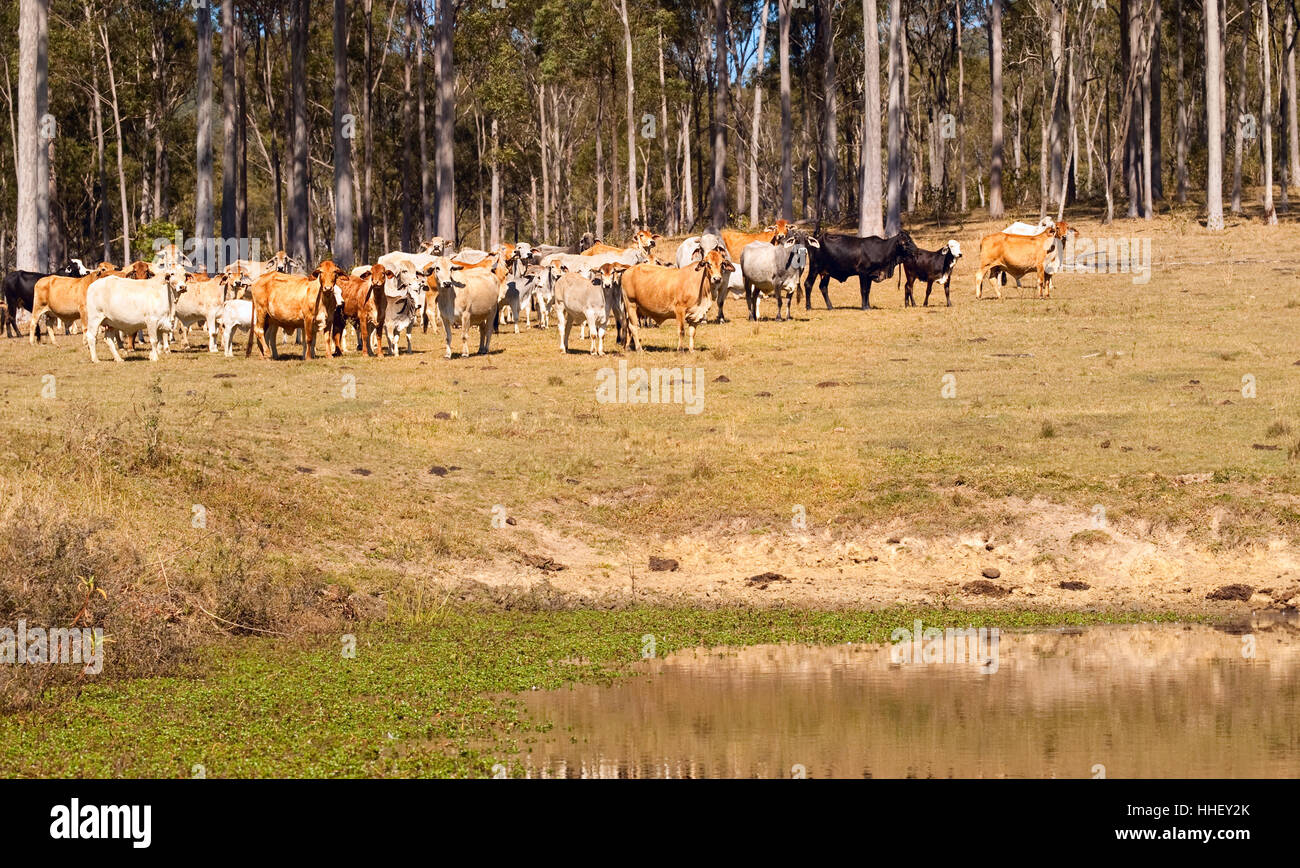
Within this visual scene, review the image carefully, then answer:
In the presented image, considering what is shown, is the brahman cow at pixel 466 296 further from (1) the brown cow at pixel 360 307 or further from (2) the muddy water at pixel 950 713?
(2) the muddy water at pixel 950 713

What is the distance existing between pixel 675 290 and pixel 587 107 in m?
61.8

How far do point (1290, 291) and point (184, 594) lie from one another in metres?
27.7

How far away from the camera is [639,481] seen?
21.0 metres

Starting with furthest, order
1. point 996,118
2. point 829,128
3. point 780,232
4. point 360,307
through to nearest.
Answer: point 829,128, point 996,118, point 780,232, point 360,307

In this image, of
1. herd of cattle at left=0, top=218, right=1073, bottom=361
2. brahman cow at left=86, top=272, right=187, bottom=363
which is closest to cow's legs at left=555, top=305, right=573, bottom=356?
herd of cattle at left=0, top=218, right=1073, bottom=361

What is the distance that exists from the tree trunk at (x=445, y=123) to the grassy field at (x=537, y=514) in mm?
21508

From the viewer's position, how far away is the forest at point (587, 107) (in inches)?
1969

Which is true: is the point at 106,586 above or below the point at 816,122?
below

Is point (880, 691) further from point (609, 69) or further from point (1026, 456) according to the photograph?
point (609, 69)

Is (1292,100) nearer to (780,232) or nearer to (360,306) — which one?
(780,232)

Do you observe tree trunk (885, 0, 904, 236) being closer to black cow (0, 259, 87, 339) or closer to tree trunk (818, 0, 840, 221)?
tree trunk (818, 0, 840, 221)

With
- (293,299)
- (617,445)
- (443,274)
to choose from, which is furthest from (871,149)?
(617,445)

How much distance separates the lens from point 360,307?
3014 cm

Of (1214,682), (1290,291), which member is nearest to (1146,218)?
(1290,291)
